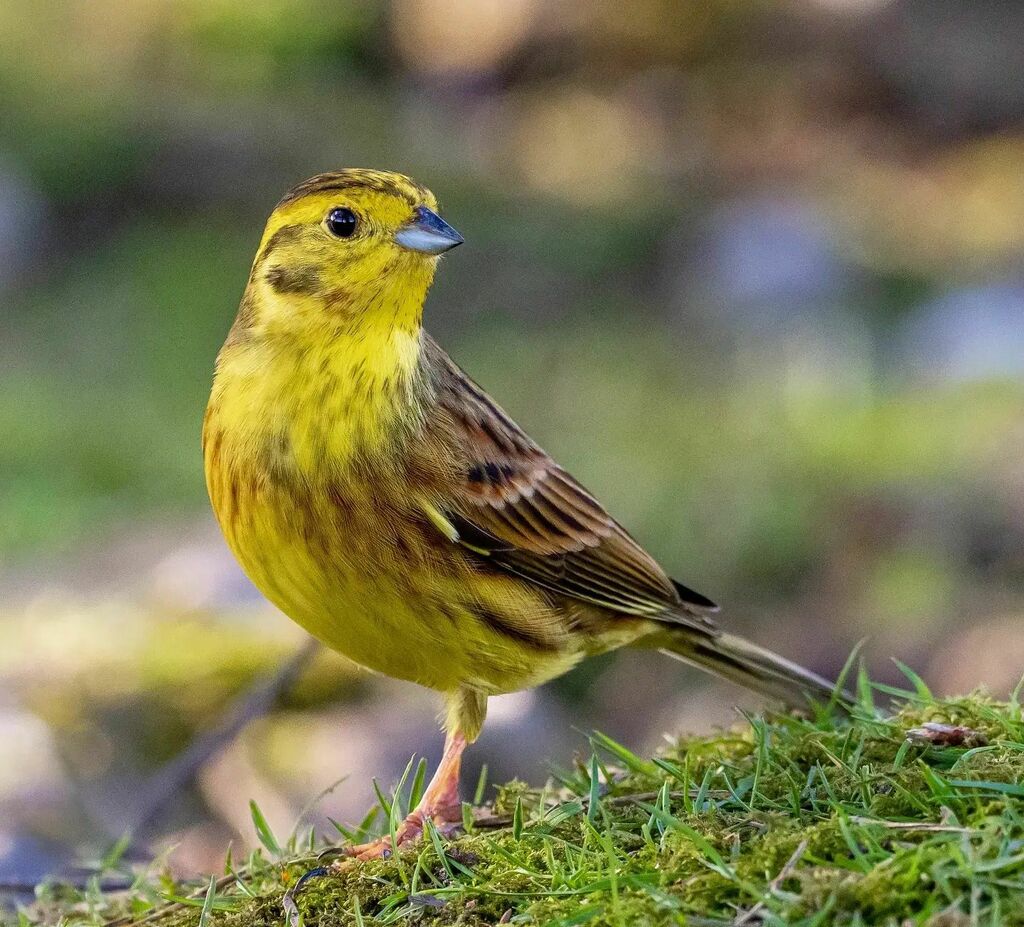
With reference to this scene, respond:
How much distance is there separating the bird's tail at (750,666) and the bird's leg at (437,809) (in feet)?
2.61

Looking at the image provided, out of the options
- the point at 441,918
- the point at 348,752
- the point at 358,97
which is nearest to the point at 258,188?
the point at 358,97

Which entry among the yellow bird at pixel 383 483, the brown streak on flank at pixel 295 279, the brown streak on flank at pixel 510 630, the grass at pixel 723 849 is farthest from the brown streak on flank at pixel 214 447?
the grass at pixel 723 849

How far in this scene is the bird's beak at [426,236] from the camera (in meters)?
4.22

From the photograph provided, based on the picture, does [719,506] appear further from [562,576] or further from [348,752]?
[562,576]

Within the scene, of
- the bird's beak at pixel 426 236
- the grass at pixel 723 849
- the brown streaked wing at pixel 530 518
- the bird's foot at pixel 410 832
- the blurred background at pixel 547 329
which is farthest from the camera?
the blurred background at pixel 547 329

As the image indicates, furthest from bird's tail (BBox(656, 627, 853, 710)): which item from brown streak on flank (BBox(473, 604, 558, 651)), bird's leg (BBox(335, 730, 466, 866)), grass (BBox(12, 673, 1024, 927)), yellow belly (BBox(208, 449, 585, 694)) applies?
bird's leg (BBox(335, 730, 466, 866))

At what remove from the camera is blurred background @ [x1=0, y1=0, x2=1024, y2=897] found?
692 cm

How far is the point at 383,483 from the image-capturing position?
4.18 metres

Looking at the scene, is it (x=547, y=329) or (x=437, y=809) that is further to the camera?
(x=547, y=329)

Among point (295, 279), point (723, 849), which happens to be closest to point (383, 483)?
point (295, 279)

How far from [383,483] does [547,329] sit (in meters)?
8.46

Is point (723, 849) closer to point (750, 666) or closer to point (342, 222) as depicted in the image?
point (750, 666)

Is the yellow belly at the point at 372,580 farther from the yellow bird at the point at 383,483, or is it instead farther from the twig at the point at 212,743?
the twig at the point at 212,743

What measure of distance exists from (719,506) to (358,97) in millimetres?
9255
